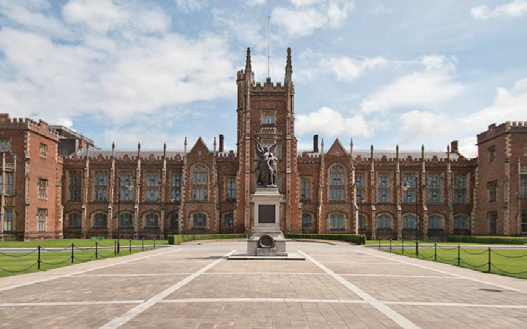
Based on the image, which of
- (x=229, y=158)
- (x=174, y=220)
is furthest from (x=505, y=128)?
(x=174, y=220)

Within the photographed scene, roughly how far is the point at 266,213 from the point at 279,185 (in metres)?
31.1

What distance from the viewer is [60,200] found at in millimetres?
59062

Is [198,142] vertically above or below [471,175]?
above

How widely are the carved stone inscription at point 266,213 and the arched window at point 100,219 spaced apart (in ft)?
131

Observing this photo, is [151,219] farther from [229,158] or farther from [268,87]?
[268,87]

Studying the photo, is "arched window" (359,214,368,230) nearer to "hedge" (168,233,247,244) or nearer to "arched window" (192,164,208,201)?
"hedge" (168,233,247,244)

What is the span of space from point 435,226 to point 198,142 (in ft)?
109

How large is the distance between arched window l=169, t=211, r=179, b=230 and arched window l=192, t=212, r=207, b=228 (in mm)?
2832

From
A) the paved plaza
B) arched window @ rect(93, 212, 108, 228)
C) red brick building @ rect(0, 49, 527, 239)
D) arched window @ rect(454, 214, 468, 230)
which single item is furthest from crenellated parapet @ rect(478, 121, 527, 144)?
arched window @ rect(93, 212, 108, 228)

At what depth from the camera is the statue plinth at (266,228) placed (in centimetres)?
2619

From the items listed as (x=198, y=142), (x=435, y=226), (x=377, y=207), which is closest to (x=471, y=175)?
(x=435, y=226)

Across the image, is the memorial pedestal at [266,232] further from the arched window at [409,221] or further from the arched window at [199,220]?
the arched window at [409,221]

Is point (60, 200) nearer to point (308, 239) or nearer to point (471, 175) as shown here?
point (308, 239)

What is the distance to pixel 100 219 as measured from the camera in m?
61.0
